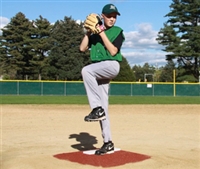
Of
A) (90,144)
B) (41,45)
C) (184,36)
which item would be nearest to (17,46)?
(41,45)

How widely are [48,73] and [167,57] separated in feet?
59.8

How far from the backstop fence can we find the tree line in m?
15.4

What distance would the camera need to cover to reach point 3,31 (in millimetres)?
53812

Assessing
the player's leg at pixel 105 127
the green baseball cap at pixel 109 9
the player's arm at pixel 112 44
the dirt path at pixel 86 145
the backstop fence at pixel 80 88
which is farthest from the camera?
the backstop fence at pixel 80 88

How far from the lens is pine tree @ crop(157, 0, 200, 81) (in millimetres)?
48094

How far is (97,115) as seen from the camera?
4430 millimetres

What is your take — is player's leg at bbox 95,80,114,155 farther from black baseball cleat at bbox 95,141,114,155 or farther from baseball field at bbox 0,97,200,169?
baseball field at bbox 0,97,200,169

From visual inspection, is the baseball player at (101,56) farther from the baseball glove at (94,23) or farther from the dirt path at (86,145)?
the dirt path at (86,145)

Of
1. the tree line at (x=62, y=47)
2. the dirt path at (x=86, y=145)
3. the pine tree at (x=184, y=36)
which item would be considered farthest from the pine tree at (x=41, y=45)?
the dirt path at (x=86, y=145)

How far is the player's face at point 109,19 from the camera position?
4.69m

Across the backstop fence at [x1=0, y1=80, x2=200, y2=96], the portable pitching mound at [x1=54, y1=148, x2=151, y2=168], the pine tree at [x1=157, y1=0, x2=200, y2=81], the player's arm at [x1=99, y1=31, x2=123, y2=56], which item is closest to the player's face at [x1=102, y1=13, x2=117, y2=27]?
the player's arm at [x1=99, y1=31, x2=123, y2=56]

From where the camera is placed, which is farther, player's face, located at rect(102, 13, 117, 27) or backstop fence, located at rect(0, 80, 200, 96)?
backstop fence, located at rect(0, 80, 200, 96)

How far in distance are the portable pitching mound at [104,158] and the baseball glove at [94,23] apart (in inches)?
63.5

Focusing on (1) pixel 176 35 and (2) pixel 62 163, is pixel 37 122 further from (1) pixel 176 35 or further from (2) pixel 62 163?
(1) pixel 176 35
